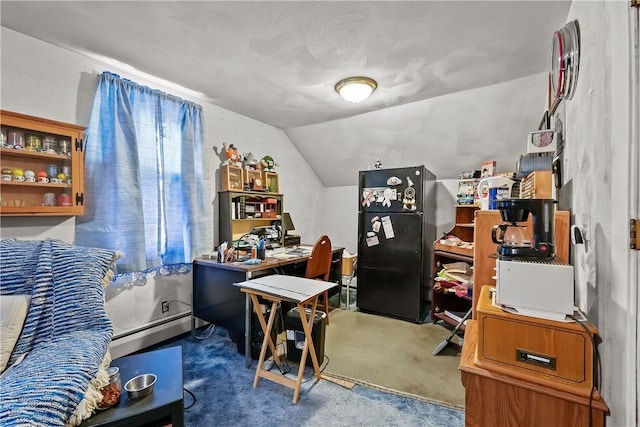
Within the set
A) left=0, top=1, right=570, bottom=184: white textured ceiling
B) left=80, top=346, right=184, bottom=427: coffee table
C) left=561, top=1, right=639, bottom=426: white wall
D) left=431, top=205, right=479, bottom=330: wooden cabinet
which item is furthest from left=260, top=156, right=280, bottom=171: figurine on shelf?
left=561, top=1, right=639, bottom=426: white wall

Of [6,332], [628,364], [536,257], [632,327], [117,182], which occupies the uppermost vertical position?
[117,182]

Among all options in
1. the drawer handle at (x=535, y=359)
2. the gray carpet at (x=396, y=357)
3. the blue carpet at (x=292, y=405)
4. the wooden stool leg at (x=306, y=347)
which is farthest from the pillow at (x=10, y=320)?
the drawer handle at (x=535, y=359)

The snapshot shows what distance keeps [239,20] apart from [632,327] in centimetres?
224

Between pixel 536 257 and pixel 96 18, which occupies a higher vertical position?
pixel 96 18

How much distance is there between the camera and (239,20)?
5.59 feet

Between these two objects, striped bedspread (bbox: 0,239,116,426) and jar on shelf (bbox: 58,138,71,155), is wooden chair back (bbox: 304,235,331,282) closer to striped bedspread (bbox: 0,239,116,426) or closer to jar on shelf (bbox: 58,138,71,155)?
striped bedspread (bbox: 0,239,116,426)

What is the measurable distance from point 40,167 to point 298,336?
2.18m

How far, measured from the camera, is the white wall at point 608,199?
0.81m

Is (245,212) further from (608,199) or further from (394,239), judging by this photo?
(608,199)

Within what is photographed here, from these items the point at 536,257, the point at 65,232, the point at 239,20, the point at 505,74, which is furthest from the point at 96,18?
the point at 505,74

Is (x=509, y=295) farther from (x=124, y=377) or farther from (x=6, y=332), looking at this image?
(x=6, y=332)

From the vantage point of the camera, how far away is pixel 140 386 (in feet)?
4.42

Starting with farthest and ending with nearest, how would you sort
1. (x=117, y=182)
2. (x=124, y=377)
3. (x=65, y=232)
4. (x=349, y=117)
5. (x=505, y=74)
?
(x=349, y=117) < (x=505, y=74) < (x=117, y=182) < (x=65, y=232) < (x=124, y=377)

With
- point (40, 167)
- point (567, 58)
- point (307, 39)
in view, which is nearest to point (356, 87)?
point (307, 39)
